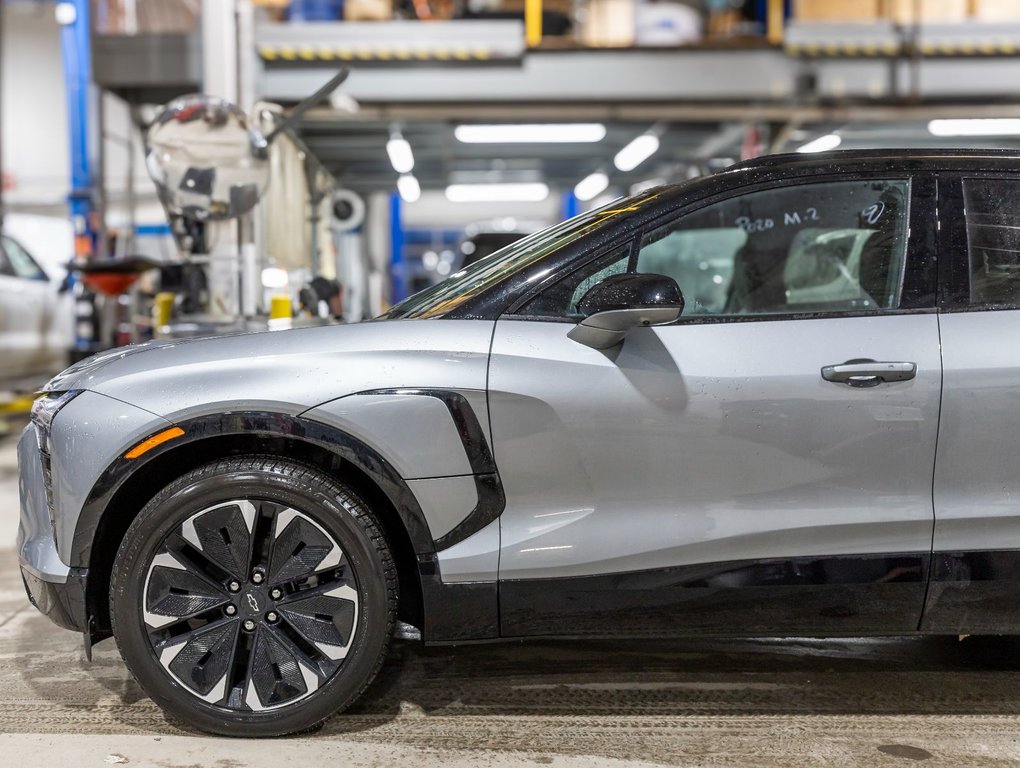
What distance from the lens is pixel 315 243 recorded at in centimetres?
646

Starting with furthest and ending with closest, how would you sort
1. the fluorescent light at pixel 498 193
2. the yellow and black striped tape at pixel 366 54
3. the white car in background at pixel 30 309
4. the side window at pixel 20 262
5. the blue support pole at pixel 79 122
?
the fluorescent light at pixel 498 193 → the blue support pole at pixel 79 122 → the side window at pixel 20 262 → the white car in background at pixel 30 309 → the yellow and black striped tape at pixel 366 54

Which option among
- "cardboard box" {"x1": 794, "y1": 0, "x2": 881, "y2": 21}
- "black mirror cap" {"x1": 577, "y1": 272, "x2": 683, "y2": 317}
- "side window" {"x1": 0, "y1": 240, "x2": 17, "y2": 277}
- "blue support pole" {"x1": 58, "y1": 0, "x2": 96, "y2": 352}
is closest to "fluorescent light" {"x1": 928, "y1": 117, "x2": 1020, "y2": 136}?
"cardboard box" {"x1": 794, "y1": 0, "x2": 881, "y2": 21}

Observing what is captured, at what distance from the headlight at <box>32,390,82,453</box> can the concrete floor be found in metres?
0.83

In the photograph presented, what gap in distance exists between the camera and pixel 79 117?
13.4 m

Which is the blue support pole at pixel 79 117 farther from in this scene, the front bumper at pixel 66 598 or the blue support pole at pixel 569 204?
the front bumper at pixel 66 598

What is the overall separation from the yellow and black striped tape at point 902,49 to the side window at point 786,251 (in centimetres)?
317

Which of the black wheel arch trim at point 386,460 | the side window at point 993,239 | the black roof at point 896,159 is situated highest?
the black roof at point 896,159

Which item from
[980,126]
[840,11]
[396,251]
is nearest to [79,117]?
[396,251]

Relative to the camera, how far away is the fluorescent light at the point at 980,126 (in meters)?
8.76

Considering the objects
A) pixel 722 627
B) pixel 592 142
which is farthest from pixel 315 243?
pixel 592 142

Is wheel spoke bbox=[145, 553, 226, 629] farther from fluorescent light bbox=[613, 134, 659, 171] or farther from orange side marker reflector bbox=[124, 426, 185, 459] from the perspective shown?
fluorescent light bbox=[613, 134, 659, 171]

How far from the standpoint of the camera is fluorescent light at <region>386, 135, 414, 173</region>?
37.7 feet

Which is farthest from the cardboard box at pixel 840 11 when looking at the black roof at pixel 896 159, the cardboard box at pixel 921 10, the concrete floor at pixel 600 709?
the concrete floor at pixel 600 709

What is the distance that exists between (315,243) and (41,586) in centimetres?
408
